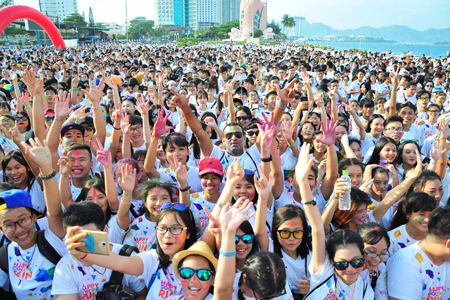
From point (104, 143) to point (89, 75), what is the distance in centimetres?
727

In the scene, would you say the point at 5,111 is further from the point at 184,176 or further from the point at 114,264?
the point at 114,264

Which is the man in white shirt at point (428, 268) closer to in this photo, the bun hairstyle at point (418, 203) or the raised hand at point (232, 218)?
the bun hairstyle at point (418, 203)

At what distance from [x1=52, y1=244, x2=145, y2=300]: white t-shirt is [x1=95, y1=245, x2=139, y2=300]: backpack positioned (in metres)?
0.05

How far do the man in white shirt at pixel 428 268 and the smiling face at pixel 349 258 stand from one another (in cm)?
39

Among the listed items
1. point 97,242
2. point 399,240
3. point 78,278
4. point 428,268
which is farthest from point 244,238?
point 399,240

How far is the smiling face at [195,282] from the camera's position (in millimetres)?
2191

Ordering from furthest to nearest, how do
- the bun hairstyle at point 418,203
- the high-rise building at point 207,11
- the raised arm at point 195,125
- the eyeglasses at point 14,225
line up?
the high-rise building at point 207,11 → the raised arm at point 195,125 → the bun hairstyle at point 418,203 → the eyeglasses at point 14,225

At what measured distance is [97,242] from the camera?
1861 mm

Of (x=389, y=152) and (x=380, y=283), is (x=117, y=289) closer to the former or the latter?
(x=380, y=283)

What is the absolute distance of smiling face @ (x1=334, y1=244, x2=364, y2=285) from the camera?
2307 millimetres

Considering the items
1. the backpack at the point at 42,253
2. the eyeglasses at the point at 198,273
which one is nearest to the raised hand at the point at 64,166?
the backpack at the point at 42,253

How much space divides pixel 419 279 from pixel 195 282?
1718 millimetres

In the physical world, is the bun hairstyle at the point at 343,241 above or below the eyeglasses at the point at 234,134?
below

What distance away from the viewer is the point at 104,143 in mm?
4547
